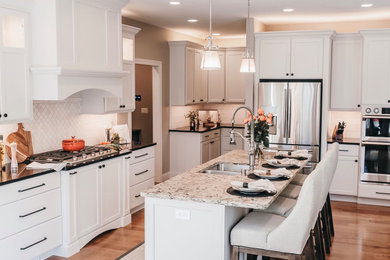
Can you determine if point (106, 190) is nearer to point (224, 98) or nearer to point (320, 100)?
point (320, 100)

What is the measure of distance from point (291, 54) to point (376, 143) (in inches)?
69.7

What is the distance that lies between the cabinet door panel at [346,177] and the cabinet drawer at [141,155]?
2791 mm

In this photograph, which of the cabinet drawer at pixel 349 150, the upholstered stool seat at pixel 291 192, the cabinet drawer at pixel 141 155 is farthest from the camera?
the cabinet drawer at pixel 349 150

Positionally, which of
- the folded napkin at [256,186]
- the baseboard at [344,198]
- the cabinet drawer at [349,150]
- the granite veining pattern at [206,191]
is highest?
the folded napkin at [256,186]

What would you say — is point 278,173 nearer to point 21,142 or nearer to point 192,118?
point 21,142

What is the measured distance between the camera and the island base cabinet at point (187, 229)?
3.03 meters

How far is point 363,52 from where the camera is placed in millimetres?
6297

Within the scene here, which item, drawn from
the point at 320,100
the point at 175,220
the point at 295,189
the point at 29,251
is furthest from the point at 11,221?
the point at 320,100

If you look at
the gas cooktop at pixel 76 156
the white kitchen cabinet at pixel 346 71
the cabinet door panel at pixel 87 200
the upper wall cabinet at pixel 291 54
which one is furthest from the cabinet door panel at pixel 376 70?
the cabinet door panel at pixel 87 200

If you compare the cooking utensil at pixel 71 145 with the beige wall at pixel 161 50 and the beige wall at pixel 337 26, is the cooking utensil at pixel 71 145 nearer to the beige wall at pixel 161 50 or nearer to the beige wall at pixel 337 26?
the beige wall at pixel 161 50

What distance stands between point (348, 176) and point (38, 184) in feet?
14.7

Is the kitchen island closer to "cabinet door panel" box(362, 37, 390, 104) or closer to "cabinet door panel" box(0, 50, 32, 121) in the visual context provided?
"cabinet door panel" box(0, 50, 32, 121)

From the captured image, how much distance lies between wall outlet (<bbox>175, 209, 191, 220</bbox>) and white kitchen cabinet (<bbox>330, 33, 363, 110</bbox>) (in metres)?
4.37

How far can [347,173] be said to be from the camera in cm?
647
